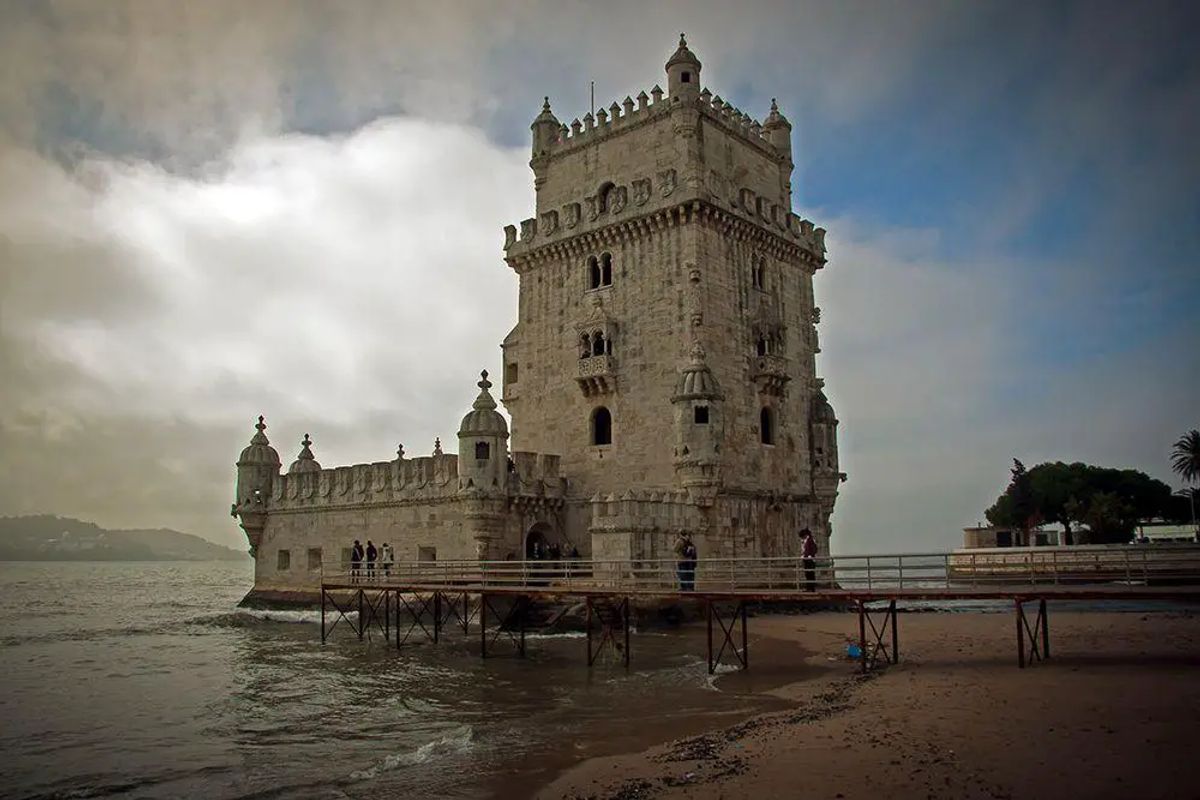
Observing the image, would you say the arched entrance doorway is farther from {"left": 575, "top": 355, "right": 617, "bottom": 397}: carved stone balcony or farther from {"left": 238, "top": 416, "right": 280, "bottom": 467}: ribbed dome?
{"left": 238, "top": 416, "right": 280, "bottom": 467}: ribbed dome

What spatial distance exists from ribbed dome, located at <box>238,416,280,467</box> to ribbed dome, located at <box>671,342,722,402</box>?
22802mm

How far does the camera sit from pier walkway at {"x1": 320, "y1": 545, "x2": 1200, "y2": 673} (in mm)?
19219

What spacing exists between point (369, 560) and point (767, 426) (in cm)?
1640

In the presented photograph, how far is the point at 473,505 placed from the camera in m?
31.0

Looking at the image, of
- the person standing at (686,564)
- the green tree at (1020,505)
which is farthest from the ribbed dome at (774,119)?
the green tree at (1020,505)

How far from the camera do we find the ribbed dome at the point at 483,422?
103 ft

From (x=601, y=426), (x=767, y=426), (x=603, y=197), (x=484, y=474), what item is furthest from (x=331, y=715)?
(x=603, y=197)

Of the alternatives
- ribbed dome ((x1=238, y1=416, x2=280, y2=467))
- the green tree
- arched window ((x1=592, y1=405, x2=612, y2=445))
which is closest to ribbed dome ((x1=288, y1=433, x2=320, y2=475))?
ribbed dome ((x1=238, y1=416, x2=280, y2=467))

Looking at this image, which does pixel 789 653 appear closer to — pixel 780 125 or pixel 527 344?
pixel 527 344

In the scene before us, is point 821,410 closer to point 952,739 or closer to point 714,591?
point 714,591

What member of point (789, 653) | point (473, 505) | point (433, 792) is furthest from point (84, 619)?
point (433, 792)

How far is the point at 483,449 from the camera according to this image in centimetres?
3156

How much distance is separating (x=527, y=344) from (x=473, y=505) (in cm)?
808

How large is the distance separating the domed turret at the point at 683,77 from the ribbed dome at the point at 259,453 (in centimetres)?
A: 2530
